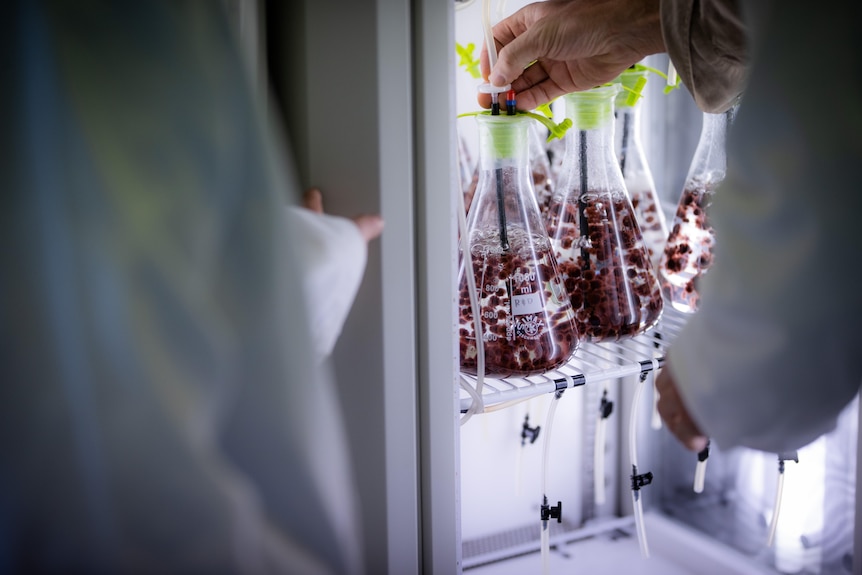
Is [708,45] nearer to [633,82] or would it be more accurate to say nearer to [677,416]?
[633,82]

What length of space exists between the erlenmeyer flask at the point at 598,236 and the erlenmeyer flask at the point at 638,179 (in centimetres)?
14

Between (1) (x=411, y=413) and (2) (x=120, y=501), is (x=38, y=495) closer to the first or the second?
(2) (x=120, y=501)

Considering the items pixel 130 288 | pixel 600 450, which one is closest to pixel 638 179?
pixel 600 450

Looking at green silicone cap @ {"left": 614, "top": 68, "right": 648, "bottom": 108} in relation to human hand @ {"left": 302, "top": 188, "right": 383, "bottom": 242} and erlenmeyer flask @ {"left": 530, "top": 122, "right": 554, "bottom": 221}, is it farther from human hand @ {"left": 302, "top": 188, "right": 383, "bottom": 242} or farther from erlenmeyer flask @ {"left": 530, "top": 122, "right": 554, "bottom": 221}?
human hand @ {"left": 302, "top": 188, "right": 383, "bottom": 242}

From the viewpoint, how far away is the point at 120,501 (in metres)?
0.43

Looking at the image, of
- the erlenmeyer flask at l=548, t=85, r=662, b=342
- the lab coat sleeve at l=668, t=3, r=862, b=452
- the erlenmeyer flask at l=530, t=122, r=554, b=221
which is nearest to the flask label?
the erlenmeyer flask at l=548, t=85, r=662, b=342

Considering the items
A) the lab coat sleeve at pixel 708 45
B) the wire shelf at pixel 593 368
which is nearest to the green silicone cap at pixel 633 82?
the lab coat sleeve at pixel 708 45

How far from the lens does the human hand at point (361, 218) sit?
0.58 meters

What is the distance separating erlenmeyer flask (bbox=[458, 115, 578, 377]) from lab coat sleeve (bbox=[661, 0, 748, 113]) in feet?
0.70

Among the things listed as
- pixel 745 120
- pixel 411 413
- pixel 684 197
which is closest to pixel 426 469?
pixel 411 413

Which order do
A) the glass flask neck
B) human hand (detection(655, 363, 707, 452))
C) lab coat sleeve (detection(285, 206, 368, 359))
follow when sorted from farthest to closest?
the glass flask neck < human hand (detection(655, 363, 707, 452)) < lab coat sleeve (detection(285, 206, 368, 359))

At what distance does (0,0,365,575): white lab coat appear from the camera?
16.3 inches

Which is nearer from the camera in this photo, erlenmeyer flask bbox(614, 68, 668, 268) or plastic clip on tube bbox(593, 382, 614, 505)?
erlenmeyer flask bbox(614, 68, 668, 268)

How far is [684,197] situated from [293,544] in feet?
2.67
